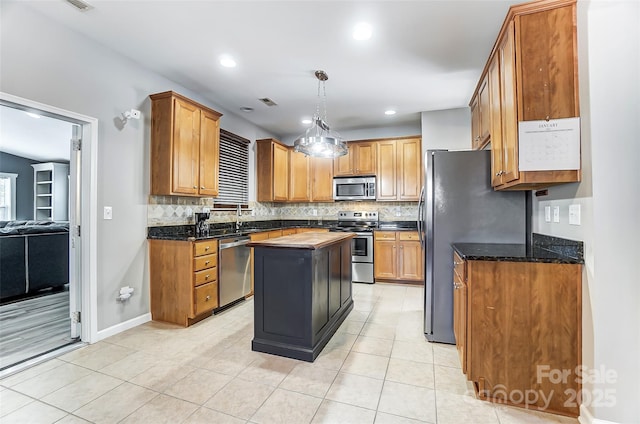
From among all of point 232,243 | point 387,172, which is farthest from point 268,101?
point 387,172

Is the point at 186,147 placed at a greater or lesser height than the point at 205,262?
greater

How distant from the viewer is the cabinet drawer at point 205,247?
308 cm

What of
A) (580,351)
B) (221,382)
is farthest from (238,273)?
(580,351)

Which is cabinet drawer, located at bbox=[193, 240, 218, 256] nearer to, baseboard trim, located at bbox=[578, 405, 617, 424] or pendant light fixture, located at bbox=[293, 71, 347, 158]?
pendant light fixture, located at bbox=[293, 71, 347, 158]

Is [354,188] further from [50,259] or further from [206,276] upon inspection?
[50,259]

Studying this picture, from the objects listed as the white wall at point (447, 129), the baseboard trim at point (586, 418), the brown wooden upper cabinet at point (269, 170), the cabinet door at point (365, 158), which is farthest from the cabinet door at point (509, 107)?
the brown wooden upper cabinet at point (269, 170)

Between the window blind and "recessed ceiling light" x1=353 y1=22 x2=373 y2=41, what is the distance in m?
2.58

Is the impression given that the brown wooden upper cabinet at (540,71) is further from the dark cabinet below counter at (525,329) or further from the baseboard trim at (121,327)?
the baseboard trim at (121,327)

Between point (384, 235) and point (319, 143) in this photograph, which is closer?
point (319, 143)

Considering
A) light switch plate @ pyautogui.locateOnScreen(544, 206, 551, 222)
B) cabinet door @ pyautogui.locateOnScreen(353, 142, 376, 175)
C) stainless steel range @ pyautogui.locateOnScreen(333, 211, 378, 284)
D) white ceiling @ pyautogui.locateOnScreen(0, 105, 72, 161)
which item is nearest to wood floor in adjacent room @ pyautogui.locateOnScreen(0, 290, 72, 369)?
white ceiling @ pyautogui.locateOnScreen(0, 105, 72, 161)

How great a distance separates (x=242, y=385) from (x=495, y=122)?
2759mm

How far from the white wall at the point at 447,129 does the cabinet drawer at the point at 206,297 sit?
366 cm

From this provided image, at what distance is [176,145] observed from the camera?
3188 mm

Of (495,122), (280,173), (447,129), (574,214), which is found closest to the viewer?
(574,214)
